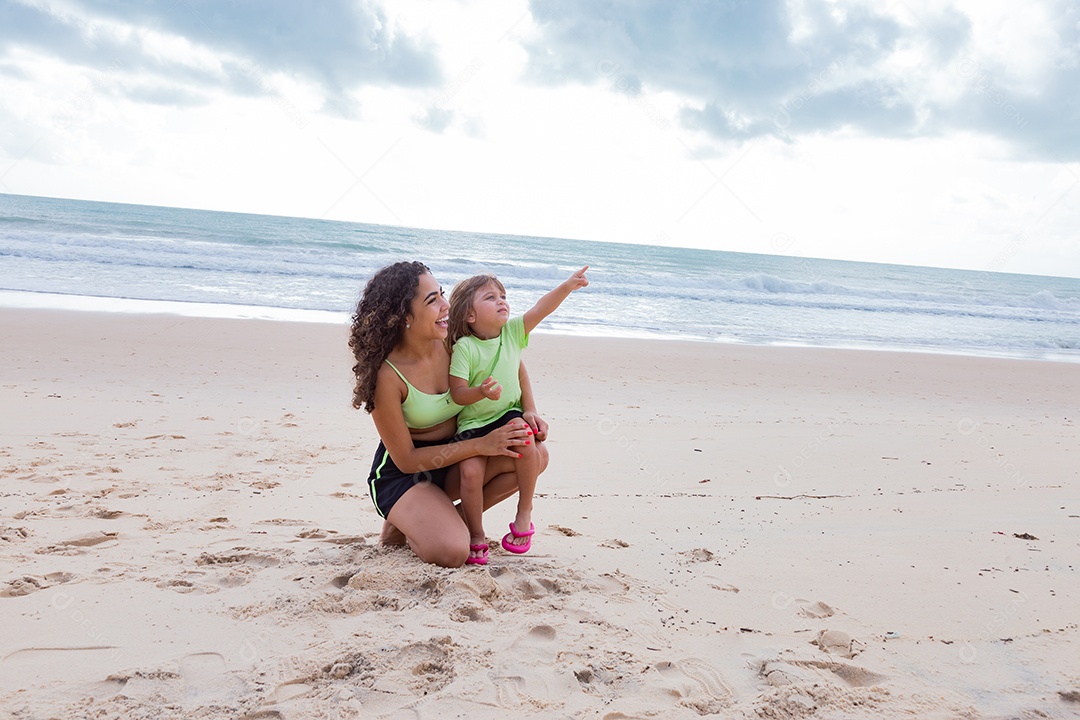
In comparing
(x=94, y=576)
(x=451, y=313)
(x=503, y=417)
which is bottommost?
(x=94, y=576)

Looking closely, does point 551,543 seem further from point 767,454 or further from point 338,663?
point 767,454

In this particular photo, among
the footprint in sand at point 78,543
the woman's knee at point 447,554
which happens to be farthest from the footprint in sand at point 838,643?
the footprint in sand at point 78,543

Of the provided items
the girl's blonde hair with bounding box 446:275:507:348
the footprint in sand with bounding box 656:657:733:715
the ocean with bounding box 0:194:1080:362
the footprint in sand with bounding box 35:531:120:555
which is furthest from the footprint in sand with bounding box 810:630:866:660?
the ocean with bounding box 0:194:1080:362

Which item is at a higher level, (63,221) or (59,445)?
(63,221)

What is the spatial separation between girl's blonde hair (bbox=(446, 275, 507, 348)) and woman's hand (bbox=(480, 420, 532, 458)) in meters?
0.51

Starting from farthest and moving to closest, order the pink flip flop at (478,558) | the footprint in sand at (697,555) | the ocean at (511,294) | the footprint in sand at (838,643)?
the ocean at (511,294) → the footprint in sand at (697,555) → the pink flip flop at (478,558) → the footprint in sand at (838,643)

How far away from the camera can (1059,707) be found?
8.02ft

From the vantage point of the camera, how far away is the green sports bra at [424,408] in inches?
139

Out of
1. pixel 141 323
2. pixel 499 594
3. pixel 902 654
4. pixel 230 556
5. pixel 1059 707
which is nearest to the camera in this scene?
pixel 1059 707

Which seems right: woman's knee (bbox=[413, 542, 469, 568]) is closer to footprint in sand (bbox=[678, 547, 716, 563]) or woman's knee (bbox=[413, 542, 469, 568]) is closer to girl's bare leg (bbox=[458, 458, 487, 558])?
girl's bare leg (bbox=[458, 458, 487, 558])

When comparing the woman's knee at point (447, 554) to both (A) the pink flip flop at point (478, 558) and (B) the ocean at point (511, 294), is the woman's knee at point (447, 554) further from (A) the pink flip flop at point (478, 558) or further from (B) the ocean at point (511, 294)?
(B) the ocean at point (511, 294)

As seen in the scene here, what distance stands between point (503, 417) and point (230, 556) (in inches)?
53.9

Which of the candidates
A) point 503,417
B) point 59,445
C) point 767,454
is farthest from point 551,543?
point 59,445

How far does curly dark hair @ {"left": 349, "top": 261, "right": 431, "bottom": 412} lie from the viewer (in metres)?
3.46
